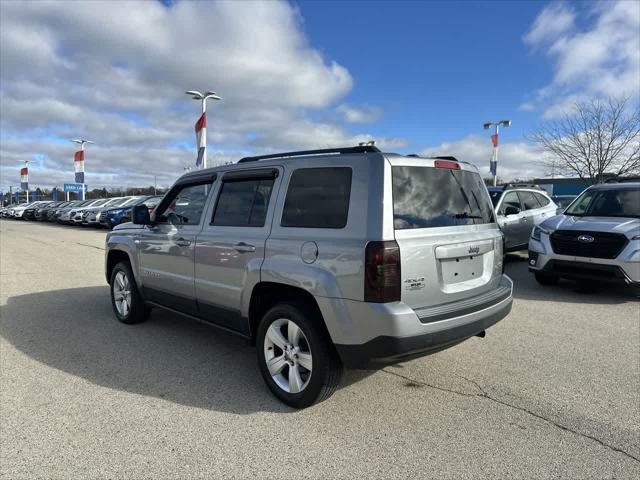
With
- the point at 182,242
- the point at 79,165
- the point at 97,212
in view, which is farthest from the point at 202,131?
the point at 79,165

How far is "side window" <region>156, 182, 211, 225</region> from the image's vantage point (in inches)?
175

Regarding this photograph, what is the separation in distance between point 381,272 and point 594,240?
5.45 meters

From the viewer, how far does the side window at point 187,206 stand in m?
4.44

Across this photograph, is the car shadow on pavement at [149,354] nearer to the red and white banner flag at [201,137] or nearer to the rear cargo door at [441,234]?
the rear cargo door at [441,234]

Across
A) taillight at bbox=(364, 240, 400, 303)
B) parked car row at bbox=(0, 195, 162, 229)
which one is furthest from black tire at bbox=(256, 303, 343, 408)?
parked car row at bbox=(0, 195, 162, 229)

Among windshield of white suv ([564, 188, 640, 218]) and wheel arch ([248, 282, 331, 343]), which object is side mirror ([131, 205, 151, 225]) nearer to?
wheel arch ([248, 282, 331, 343])

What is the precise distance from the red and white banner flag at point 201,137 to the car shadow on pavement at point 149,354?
11.5 meters

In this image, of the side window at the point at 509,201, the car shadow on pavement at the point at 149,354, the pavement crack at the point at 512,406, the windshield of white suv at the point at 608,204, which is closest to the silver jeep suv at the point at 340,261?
the car shadow on pavement at the point at 149,354

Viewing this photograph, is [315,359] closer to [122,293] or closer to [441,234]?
[441,234]

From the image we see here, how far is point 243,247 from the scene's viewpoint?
12.2 feet

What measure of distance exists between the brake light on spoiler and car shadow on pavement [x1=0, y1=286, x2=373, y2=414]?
76.8 inches

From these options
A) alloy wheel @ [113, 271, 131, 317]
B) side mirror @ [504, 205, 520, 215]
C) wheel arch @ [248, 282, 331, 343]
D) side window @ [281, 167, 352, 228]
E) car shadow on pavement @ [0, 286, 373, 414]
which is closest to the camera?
side window @ [281, 167, 352, 228]

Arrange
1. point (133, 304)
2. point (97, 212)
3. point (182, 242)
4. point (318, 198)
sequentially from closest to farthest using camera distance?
point (318, 198), point (182, 242), point (133, 304), point (97, 212)

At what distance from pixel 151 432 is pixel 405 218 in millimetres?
2311
